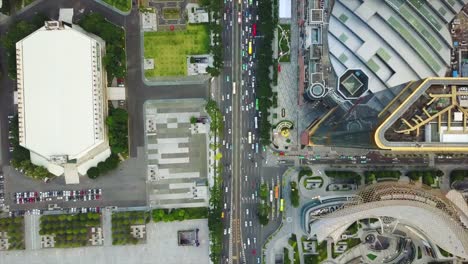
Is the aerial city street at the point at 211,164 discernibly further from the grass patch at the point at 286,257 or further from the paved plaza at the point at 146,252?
the grass patch at the point at 286,257

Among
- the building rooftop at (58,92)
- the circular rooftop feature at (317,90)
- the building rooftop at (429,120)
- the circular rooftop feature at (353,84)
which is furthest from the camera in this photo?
the circular rooftop feature at (317,90)

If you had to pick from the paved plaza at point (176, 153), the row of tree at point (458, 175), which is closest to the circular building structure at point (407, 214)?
the row of tree at point (458, 175)

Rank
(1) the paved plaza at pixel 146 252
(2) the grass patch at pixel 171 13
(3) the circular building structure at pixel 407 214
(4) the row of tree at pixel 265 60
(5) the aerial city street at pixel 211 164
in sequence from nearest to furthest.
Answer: (3) the circular building structure at pixel 407 214, (5) the aerial city street at pixel 211 164, (4) the row of tree at pixel 265 60, (2) the grass patch at pixel 171 13, (1) the paved plaza at pixel 146 252

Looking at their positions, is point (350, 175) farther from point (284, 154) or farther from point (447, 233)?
point (447, 233)

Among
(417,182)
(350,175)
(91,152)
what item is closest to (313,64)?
(350,175)

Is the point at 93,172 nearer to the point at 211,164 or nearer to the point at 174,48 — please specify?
the point at 211,164

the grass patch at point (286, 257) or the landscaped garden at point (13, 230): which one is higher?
the landscaped garden at point (13, 230)

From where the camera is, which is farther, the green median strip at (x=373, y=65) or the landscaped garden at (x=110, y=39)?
the landscaped garden at (x=110, y=39)

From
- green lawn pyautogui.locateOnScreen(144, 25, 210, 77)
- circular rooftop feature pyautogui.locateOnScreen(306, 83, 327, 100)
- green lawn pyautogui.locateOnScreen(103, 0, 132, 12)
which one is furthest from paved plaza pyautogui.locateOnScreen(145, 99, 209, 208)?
circular rooftop feature pyautogui.locateOnScreen(306, 83, 327, 100)
